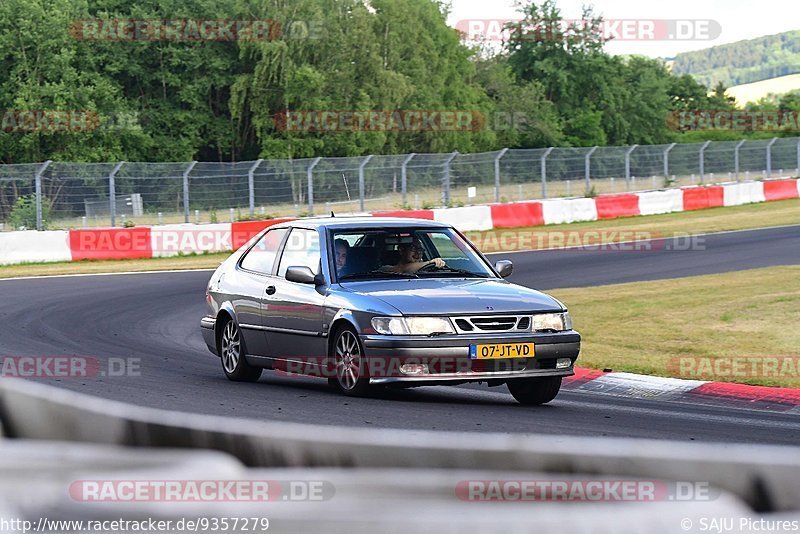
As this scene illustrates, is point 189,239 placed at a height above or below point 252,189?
below

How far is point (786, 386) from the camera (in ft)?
35.0

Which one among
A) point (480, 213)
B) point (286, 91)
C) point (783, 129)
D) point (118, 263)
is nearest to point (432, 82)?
point (286, 91)

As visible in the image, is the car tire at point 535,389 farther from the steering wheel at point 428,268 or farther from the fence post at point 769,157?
the fence post at point 769,157

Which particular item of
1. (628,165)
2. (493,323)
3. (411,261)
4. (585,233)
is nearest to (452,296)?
(493,323)

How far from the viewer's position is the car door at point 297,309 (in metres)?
9.97

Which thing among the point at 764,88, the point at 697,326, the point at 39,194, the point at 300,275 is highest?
the point at 764,88

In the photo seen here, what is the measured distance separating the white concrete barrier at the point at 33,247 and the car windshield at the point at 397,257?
1785 cm

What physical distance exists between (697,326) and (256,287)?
555 cm

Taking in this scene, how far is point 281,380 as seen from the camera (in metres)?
11.4

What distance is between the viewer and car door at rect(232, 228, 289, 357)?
1071cm

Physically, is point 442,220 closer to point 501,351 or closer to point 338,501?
point 501,351

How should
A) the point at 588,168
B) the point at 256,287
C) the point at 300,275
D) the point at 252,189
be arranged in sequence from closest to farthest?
the point at 300,275
the point at 256,287
the point at 252,189
the point at 588,168

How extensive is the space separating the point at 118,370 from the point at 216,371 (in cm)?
89

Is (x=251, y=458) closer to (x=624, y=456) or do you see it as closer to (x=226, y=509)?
(x=226, y=509)
